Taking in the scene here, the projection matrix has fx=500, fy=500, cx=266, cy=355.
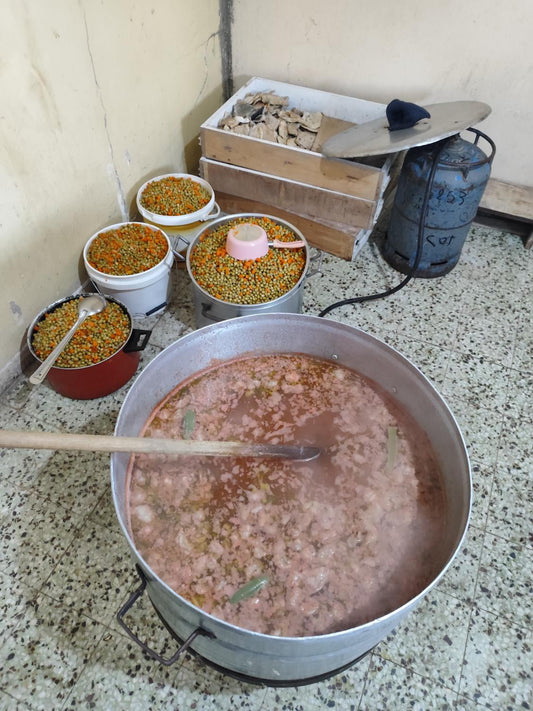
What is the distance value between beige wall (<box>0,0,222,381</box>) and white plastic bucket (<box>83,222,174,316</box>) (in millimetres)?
175

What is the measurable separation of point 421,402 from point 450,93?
5.91 ft

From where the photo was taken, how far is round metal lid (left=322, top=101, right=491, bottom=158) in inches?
75.1

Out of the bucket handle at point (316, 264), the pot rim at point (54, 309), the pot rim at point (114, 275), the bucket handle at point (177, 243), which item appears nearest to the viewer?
the pot rim at point (54, 309)

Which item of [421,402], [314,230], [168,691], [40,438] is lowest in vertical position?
[168,691]

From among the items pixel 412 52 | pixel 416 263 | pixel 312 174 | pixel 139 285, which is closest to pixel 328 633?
pixel 139 285

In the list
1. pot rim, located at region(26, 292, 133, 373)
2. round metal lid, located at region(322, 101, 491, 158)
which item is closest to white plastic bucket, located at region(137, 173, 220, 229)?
pot rim, located at region(26, 292, 133, 373)

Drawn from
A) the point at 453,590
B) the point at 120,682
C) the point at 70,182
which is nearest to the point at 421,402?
the point at 453,590

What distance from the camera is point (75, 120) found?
74.7 inches

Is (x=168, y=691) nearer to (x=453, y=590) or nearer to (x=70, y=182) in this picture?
(x=453, y=590)

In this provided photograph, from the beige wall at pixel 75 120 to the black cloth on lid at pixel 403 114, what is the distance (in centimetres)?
108

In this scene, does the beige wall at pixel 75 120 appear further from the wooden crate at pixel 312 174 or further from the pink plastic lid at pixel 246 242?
the pink plastic lid at pixel 246 242

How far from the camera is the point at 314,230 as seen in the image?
98.1 inches

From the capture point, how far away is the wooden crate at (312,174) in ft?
7.27

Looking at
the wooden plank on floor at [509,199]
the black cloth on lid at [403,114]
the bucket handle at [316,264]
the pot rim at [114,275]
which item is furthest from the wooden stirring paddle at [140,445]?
the wooden plank on floor at [509,199]
